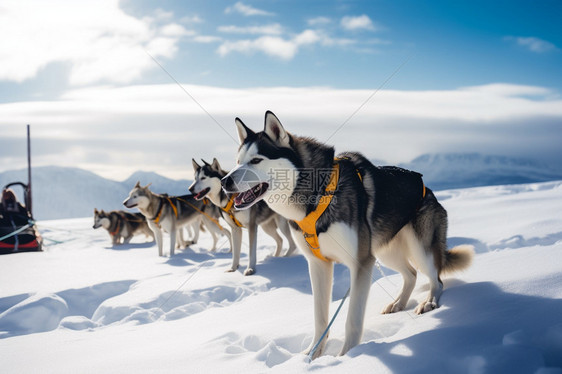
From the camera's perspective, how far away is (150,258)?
8.16 meters

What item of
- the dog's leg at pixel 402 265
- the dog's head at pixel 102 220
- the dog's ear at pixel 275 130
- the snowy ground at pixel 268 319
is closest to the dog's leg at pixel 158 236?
the snowy ground at pixel 268 319

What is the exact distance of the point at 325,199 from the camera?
2.47 metres

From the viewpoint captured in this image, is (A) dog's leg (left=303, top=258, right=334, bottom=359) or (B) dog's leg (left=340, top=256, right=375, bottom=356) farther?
(A) dog's leg (left=303, top=258, right=334, bottom=359)

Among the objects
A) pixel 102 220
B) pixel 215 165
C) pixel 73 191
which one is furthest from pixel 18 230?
pixel 73 191

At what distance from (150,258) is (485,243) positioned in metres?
6.48

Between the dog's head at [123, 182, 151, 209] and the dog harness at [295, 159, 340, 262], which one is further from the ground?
the dog harness at [295, 159, 340, 262]

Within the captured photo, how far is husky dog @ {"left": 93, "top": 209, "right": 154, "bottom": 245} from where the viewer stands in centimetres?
1197

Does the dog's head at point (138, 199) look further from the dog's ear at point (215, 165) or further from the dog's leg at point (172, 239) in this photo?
the dog's ear at point (215, 165)

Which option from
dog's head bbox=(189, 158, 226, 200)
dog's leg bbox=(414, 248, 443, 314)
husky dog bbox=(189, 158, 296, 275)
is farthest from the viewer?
dog's head bbox=(189, 158, 226, 200)

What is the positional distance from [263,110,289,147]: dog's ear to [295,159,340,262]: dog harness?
1.32 feet

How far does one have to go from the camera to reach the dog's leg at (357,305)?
7.86ft

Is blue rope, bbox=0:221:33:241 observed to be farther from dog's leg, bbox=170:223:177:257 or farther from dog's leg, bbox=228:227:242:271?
dog's leg, bbox=228:227:242:271

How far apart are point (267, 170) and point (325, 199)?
43 cm

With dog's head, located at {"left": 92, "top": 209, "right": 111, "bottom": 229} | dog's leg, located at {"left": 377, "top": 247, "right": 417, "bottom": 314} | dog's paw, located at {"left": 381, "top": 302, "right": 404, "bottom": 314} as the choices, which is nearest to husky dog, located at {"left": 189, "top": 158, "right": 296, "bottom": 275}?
dog's leg, located at {"left": 377, "top": 247, "right": 417, "bottom": 314}
